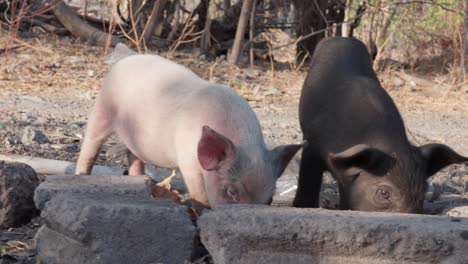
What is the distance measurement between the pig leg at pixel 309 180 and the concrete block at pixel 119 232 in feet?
5.43

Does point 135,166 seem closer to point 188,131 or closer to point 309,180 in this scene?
point 309,180

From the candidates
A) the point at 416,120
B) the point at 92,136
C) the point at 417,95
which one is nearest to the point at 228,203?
the point at 92,136

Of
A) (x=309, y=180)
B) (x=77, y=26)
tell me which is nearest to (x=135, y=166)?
(x=309, y=180)

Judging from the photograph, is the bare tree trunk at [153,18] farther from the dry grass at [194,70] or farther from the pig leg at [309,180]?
the pig leg at [309,180]

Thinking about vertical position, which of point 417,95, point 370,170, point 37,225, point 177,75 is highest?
point 177,75

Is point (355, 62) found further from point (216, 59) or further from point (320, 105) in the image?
point (216, 59)

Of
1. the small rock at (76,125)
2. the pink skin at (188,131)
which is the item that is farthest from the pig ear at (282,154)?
the small rock at (76,125)

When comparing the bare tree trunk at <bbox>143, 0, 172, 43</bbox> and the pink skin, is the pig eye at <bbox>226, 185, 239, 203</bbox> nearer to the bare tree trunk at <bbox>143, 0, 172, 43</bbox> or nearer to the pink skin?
the pink skin

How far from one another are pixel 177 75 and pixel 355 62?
149cm

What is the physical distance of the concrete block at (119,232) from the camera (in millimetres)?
3430

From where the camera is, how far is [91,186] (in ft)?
12.8

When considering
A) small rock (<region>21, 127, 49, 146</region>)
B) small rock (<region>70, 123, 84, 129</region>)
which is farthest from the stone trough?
small rock (<region>70, 123, 84, 129</region>)

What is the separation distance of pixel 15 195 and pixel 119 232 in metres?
1.09

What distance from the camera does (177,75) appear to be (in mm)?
4816
